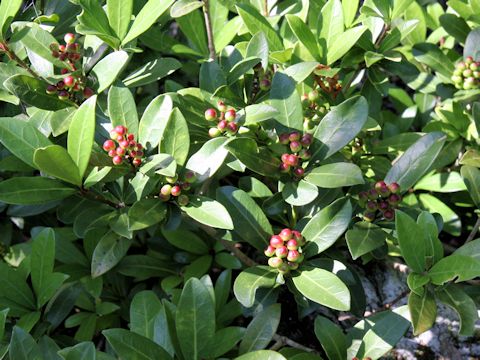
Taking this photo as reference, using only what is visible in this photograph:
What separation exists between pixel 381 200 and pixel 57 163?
894 millimetres

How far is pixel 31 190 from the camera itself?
159 centimetres

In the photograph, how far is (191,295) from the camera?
5.06 feet

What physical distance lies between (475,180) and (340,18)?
651 mm

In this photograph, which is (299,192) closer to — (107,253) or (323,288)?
(323,288)

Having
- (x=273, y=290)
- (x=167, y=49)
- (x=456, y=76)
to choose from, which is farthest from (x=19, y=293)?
(x=456, y=76)

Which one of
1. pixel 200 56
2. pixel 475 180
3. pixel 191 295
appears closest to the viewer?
pixel 191 295

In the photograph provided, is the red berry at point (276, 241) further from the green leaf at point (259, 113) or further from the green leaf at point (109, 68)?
the green leaf at point (109, 68)

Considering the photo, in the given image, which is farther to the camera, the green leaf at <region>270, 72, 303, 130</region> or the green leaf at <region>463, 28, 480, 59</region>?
the green leaf at <region>463, 28, 480, 59</region>

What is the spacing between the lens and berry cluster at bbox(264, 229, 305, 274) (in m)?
1.63

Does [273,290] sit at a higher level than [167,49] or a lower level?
lower

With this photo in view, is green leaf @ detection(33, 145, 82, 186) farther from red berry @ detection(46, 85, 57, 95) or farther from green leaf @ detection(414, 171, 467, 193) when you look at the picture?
green leaf @ detection(414, 171, 467, 193)

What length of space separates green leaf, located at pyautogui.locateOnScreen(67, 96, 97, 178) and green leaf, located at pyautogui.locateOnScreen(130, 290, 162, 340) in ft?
1.43

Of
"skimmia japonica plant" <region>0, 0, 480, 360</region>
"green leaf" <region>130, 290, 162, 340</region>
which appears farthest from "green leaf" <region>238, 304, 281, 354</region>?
"green leaf" <region>130, 290, 162, 340</region>

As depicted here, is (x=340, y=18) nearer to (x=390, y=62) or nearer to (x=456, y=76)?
(x=390, y=62)
